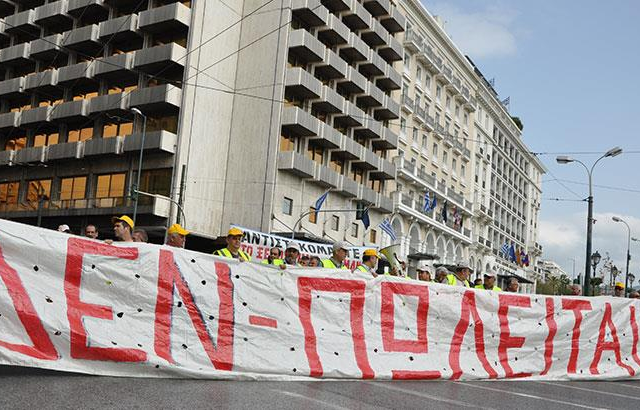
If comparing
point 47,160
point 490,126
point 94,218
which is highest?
point 490,126

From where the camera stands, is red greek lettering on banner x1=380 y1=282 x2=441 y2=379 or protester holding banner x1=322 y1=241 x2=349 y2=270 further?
protester holding banner x1=322 y1=241 x2=349 y2=270

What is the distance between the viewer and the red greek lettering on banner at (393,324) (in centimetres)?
1007

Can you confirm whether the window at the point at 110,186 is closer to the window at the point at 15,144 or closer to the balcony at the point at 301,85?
the window at the point at 15,144

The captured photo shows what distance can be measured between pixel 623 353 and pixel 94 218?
98.8ft

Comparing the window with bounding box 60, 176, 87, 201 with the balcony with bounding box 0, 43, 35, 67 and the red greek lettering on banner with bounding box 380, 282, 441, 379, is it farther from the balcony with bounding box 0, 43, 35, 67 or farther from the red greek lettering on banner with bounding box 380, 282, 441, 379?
the red greek lettering on banner with bounding box 380, 282, 441, 379

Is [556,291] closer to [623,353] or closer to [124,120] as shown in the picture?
[124,120]

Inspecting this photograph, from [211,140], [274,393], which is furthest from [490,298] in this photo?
[211,140]

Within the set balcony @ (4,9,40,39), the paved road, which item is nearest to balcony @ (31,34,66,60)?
balcony @ (4,9,40,39)

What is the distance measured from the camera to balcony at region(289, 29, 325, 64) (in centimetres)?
3884

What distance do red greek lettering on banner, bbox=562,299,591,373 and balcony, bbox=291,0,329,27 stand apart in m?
29.2

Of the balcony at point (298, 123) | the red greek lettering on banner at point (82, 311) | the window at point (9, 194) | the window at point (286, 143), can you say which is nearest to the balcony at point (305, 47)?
the balcony at point (298, 123)

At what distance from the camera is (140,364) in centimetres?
788

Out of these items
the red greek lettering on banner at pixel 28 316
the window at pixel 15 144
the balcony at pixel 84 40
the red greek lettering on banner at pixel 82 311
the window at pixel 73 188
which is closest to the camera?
the red greek lettering on banner at pixel 28 316

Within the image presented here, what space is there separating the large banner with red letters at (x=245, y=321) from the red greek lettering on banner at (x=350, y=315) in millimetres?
15
